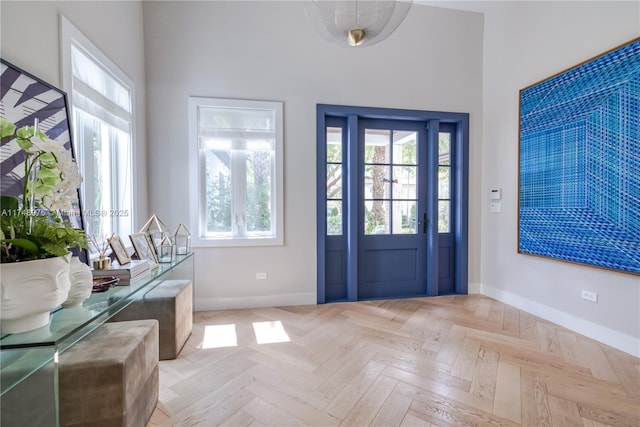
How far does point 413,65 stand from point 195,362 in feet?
12.7

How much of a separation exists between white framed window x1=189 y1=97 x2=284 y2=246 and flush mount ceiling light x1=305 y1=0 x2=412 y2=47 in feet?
5.59

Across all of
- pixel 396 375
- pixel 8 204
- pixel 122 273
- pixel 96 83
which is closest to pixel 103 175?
Result: pixel 96 83

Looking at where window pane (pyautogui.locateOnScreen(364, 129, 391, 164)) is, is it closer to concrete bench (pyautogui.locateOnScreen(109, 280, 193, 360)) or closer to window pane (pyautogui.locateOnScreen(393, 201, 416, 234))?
window pane (pyautogui.locateOnScreen(393, 201, 416, 234))

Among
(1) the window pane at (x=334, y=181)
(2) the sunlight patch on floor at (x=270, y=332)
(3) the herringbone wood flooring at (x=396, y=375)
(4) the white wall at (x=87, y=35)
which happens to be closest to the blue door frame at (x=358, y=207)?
(1) the window pane at (x=334, y=181)

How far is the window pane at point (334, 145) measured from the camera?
3613 mm

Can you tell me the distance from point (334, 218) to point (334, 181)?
1.49 feet

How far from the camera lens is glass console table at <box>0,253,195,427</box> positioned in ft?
2.78

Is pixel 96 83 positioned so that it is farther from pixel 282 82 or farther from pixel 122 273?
pixel 282 82

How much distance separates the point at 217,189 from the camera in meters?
3.28

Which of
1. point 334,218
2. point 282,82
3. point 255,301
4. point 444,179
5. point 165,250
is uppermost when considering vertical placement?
point 282,82

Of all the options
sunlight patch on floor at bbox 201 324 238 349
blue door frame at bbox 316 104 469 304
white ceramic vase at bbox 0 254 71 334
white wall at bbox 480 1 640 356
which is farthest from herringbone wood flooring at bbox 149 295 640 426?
white ceramic vase at bbox 0 254 71 334

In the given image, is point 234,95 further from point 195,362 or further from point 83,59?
point 195,362

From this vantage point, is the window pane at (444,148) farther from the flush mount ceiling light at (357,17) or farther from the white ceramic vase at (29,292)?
→ the white ceramic vase at (29,292)

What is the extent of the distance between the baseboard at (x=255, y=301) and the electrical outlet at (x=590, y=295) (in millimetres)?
2617
